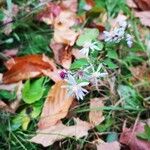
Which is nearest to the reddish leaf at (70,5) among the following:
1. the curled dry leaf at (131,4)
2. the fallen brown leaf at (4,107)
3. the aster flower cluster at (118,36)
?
the curled dry leaf at (131,4)

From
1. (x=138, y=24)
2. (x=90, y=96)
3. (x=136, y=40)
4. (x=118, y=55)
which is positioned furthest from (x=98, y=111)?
(x=138, y=24)

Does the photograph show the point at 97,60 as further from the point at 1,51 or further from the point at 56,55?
the point at 1,51

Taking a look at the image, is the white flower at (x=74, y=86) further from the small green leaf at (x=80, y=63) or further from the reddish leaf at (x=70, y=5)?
the reddish leaf at (x=70, y=5)

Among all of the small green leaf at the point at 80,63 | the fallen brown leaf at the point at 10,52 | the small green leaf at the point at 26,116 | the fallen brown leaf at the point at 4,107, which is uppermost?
the small green leaf at the point at 80,63

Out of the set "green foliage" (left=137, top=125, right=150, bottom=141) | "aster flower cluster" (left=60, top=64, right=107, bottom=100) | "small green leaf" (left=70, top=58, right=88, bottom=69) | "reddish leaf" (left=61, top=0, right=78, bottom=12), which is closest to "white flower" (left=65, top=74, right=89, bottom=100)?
"aster flower cluster" (left=60, top=64, right=107, bottom=100)

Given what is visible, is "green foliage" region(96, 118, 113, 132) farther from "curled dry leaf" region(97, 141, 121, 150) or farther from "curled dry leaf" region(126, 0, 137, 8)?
"curled dry leaf" region(126, 0, 137, 8)

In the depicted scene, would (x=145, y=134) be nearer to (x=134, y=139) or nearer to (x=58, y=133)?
(x=134, y=139)
